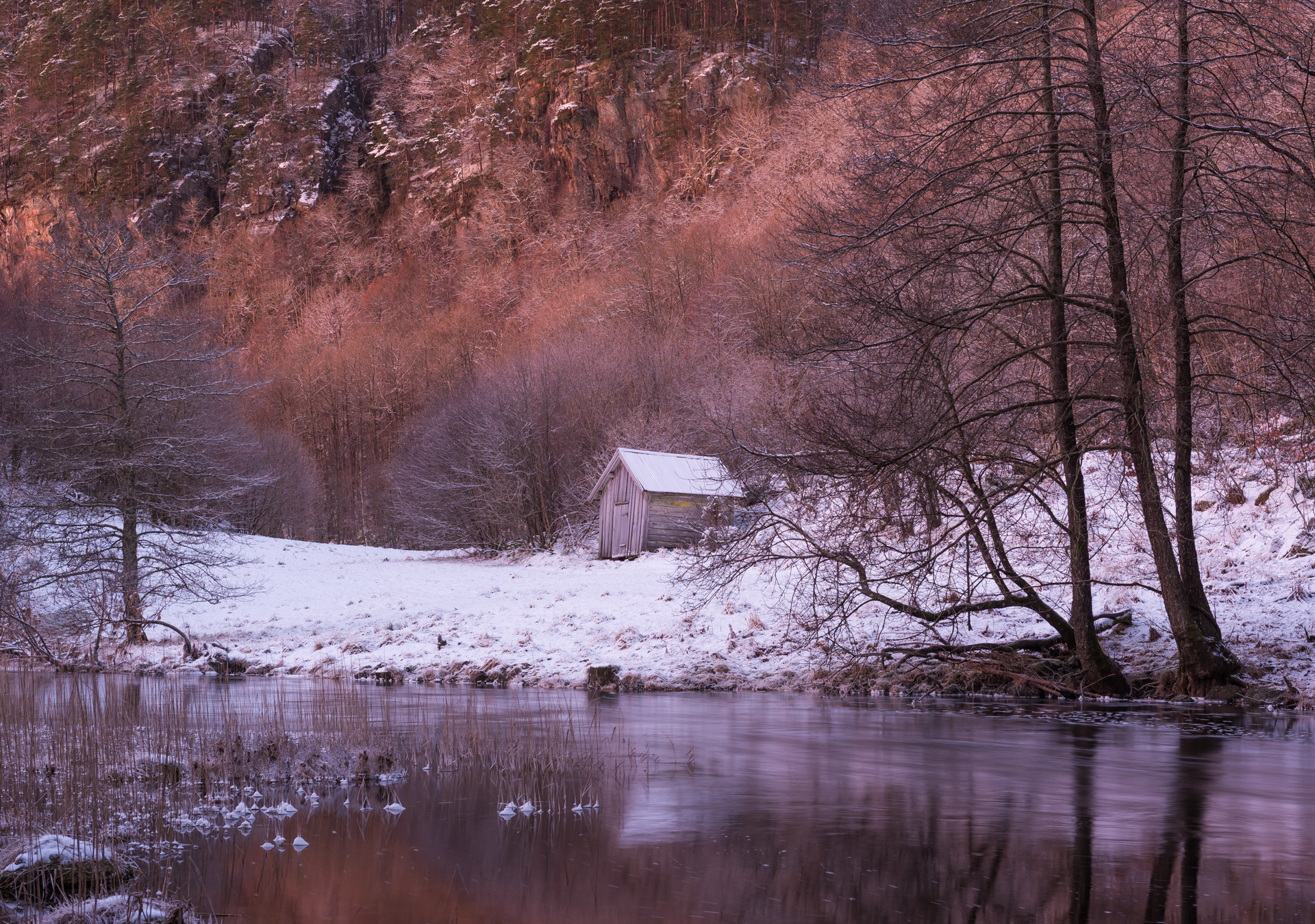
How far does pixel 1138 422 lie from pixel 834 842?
9.22 metres

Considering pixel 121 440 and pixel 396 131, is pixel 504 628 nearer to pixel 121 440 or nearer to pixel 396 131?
pixel 121 440

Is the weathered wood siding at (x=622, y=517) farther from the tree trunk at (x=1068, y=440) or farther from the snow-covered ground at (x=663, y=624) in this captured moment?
the tree trunk at (x=1068, y=440)

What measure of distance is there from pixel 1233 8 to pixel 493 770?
12.1m

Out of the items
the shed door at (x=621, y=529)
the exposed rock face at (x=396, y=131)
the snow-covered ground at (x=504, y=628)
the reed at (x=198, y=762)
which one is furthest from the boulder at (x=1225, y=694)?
the exposed rock face at (x=396, y=131)

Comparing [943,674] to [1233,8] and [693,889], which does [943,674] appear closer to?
[1233,8]

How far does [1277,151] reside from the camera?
520 inches

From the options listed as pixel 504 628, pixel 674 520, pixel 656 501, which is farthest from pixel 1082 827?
pixel 674 520

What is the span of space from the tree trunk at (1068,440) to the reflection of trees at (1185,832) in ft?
12.4

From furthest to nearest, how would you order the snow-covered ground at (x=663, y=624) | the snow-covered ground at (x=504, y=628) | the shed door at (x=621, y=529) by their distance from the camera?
the shed door at (x=621, y=529) → the snow-covered ground at (x=504, y=628) → the snow-covered ground at (x=663, y=624)

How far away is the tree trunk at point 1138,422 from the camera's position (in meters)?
15.5

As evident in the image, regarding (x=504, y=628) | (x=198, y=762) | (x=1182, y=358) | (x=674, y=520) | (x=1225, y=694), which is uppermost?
(x=1182, y=358)

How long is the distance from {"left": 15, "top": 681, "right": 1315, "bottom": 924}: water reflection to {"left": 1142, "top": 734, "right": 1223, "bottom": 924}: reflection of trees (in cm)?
3

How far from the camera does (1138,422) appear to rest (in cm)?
1537

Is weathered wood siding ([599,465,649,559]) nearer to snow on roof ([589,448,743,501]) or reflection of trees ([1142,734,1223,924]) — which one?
snow on roof ([589,448,743,501])
